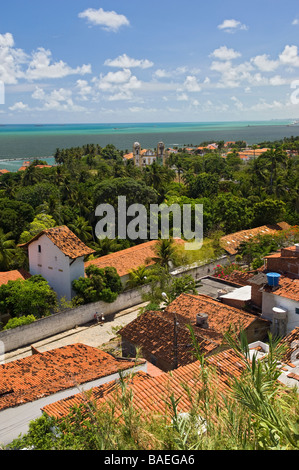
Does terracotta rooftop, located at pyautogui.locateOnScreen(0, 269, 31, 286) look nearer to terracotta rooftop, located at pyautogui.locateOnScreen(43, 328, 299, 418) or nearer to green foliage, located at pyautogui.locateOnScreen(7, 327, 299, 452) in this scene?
terracotta rooftop, located at pyautogui.locateOnScreen(43, 328, 299, 418)

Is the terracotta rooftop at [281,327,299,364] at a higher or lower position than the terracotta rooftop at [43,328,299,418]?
lower

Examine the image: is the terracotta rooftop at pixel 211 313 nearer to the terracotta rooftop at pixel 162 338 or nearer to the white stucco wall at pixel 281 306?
the terracotta rooftop at pixel 162 338

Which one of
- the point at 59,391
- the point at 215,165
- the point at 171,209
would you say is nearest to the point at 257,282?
the point at 59,391

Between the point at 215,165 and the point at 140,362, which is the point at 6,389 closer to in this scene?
the point at 140,362

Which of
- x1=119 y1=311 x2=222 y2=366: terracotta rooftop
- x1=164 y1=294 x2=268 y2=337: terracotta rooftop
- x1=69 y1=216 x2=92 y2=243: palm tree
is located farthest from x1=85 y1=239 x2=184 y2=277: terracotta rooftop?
x1=119 y1=311 x2=222 y2=366: terracotta rooftop

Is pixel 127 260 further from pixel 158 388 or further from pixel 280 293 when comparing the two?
pixel 158 388

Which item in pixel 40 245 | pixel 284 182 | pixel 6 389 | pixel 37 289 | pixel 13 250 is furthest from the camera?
pixel 284 182

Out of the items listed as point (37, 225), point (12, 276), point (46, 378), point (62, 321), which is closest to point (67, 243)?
point (12, 276)

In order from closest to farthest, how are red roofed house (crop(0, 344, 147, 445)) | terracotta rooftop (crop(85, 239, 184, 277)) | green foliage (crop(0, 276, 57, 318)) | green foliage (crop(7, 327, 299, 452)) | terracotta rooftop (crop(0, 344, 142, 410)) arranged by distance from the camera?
green foliage (crop(7, 327, 299, 452)), red roofed house (crop(0, 344, 147, 445)), terracotta rooftop (crop(0, 344, 142, 410)), green foliage (crop(0, 276, 57, 318)), terracotta rooftop (crop(85, 239, 184, 277))
